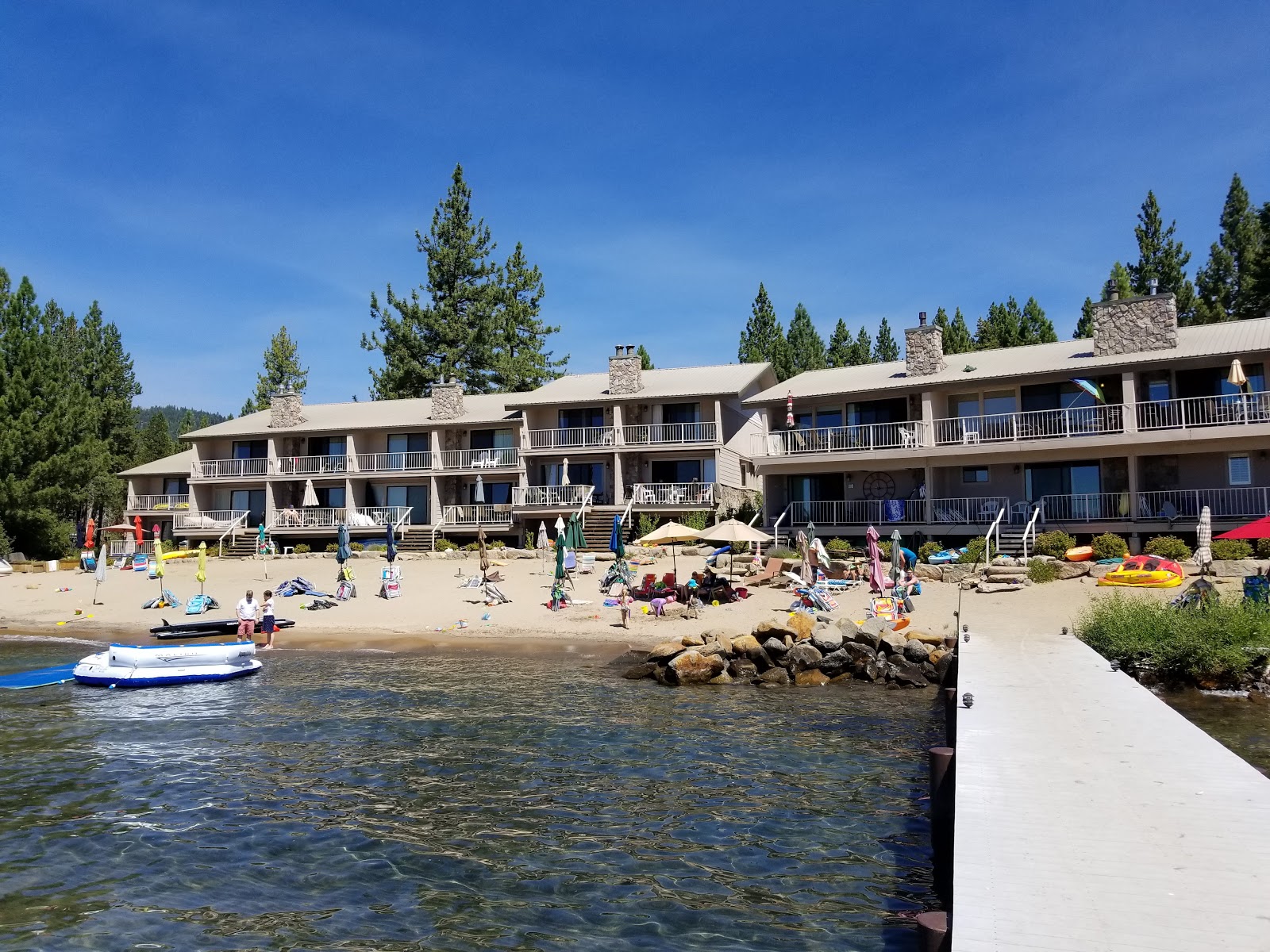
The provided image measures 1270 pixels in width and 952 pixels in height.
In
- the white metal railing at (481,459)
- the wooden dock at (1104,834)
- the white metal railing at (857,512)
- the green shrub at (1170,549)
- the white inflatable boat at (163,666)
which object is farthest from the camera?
the white metal railing at (481,459)

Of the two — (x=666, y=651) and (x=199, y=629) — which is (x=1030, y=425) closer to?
(x=666, y=651)

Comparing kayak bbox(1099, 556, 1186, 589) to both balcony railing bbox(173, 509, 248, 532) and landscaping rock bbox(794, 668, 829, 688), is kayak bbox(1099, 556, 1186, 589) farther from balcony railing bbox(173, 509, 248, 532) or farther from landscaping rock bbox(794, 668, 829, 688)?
balcony railing bbox(173, 509, 248, 532)

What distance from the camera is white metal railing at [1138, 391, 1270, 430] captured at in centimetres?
2834

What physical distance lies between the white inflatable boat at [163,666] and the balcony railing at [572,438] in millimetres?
22853

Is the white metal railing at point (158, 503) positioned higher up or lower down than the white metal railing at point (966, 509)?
higher up

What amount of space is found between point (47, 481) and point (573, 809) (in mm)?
46916

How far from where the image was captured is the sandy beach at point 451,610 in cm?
2377

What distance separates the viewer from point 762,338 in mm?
68188

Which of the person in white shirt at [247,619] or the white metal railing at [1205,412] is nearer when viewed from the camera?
the person in white shirt at [247,619]

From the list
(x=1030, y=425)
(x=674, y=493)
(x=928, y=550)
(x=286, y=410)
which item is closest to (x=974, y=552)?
(x=928, y=550)

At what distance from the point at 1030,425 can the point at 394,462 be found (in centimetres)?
3091

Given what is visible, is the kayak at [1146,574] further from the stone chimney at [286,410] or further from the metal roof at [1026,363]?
the stone chimney at [286,410]

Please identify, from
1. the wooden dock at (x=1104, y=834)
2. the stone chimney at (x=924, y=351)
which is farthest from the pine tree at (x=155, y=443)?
the wooden dock at (x=1104, y=834)

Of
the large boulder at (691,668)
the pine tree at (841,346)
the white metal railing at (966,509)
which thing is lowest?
the large boulder at (691,668)
